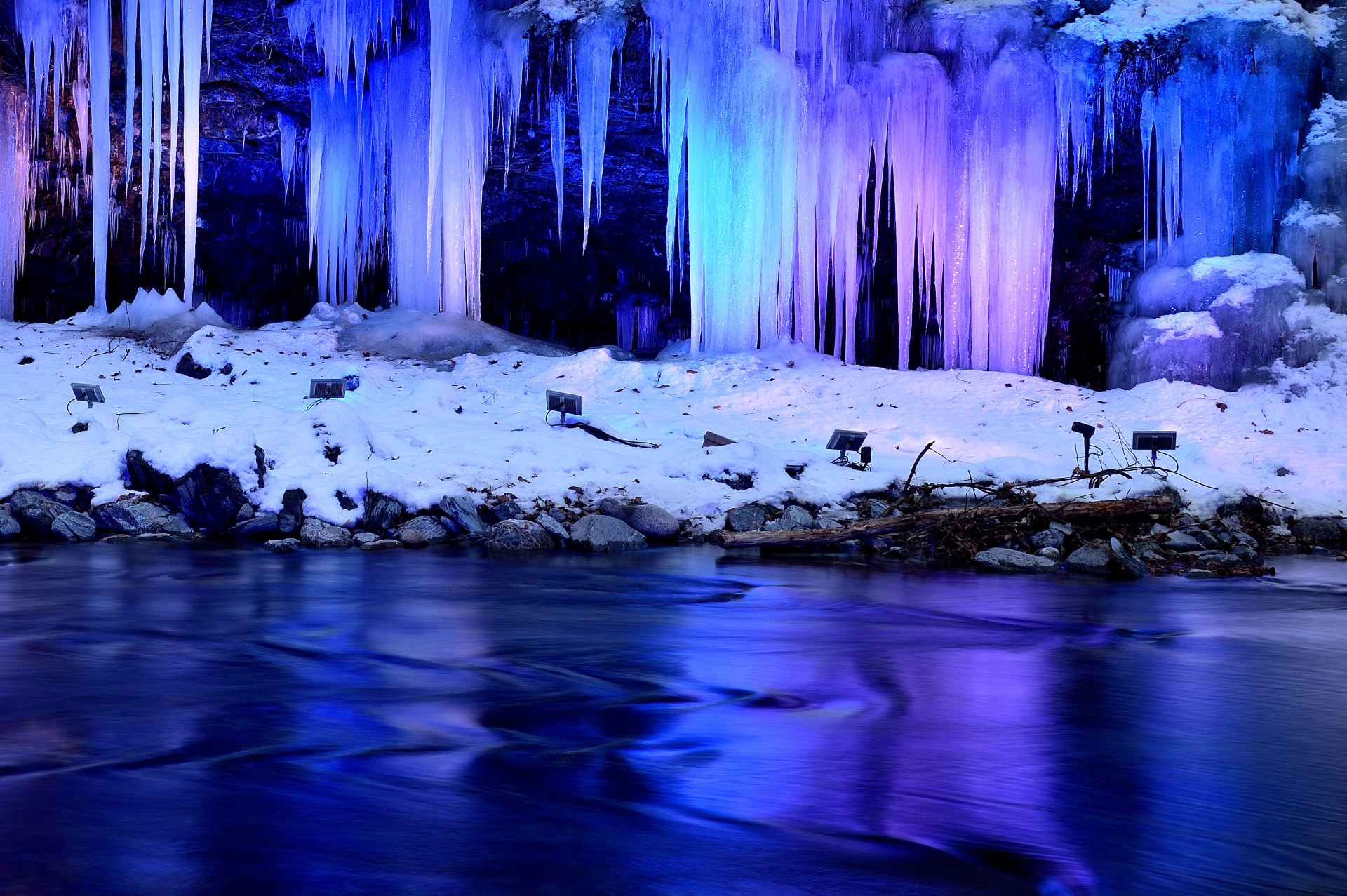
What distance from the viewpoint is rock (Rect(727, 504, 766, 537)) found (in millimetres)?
11570

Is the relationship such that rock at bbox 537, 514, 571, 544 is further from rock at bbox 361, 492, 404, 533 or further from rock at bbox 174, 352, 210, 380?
rock at bbox 174, 352, 210, 380

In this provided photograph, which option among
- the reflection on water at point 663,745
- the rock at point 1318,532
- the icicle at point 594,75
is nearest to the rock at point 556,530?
the reflection on water at point 663,745

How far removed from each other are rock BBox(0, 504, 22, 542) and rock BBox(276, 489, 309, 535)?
2.36m

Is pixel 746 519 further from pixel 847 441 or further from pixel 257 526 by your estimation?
pixel 257 526

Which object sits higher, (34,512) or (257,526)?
(34,512)

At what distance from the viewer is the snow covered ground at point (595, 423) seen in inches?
470

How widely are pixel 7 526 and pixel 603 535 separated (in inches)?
216

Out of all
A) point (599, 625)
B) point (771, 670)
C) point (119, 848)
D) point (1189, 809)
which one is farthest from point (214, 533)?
point (1189, 809)

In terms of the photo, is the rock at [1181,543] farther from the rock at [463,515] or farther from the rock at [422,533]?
the rock at [422,533]

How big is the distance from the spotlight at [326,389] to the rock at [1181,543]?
352 inches

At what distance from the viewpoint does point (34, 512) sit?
11078 millimetres

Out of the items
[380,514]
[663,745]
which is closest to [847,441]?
[380,514]

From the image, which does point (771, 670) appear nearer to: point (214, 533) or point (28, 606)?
point (28, 606)

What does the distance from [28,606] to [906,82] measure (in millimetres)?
15075
